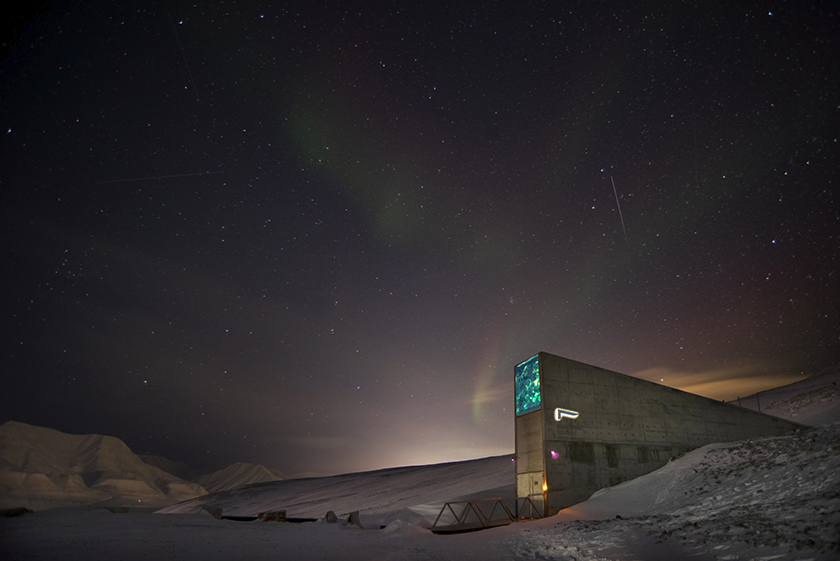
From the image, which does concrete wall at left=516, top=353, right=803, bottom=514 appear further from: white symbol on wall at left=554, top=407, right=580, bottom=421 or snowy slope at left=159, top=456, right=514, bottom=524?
snowy slope at left=159, top=456, right=514, bottom=524

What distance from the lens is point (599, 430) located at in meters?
26.2

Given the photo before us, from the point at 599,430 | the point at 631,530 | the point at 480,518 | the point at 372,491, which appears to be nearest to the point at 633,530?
the point at 631,530

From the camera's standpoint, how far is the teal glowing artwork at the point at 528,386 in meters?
26.0

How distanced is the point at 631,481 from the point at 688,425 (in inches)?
265

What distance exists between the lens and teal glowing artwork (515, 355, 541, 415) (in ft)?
85.1

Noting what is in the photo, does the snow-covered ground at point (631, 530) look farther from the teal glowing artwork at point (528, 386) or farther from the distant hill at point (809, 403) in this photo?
the distant hill at point (809, 403)

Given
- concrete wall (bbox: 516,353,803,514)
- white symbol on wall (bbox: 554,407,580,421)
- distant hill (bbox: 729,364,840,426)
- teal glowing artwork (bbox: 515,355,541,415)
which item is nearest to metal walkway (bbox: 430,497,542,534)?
concrete wall (bbox: 516,353,803,514)

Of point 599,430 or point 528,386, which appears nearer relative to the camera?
point 599,430

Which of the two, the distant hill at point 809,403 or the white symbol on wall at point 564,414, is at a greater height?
the distant hill at point 809,403

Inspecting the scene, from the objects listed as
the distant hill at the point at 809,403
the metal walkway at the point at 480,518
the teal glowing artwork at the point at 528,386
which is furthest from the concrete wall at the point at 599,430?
the distant hill at the point at 809,403

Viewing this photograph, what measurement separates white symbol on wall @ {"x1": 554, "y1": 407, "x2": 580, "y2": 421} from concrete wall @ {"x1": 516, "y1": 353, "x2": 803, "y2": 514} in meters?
0.18

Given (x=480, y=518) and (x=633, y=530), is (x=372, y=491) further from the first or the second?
(x=633, y=530)

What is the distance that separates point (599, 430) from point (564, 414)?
2.69 metres

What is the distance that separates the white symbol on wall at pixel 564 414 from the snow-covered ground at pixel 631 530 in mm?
4173
